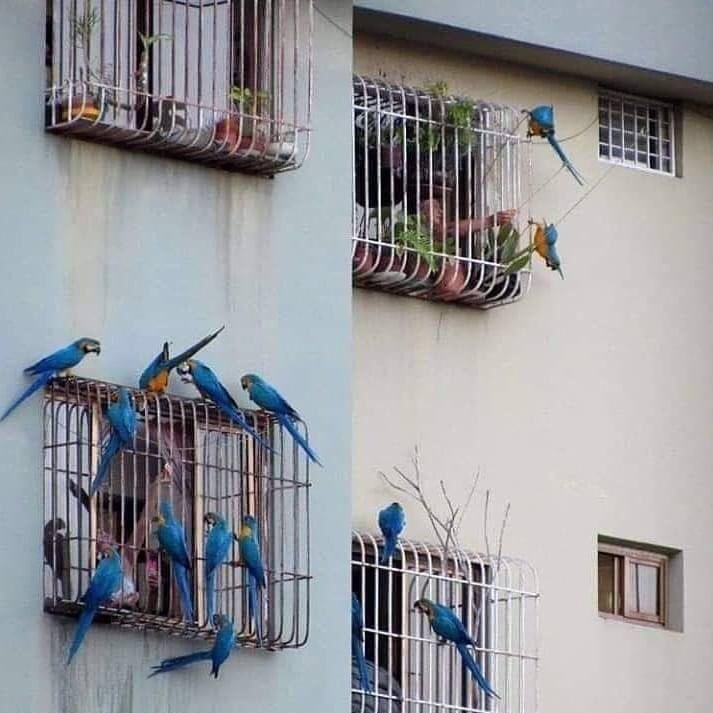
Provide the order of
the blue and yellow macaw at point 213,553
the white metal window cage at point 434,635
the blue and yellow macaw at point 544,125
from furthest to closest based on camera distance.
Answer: the blue and yellow macaw at point 544,125, the white metal window cage at point 434,635, the blue and yellow macaw at point 213,553

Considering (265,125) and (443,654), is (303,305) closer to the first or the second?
(265,125)

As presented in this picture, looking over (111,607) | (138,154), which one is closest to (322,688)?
(111,607)

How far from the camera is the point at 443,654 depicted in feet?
42.7

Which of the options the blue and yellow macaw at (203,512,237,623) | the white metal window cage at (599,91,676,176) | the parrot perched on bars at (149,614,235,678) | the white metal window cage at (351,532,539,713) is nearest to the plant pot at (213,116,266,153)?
the blue and yellow macaw at (203,512,237,623)

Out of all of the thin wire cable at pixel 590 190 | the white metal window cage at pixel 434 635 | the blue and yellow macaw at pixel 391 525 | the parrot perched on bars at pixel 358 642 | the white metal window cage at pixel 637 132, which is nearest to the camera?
the parrot perched on bars at pixel 358 642

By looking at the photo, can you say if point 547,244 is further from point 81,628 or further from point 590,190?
point 81,628

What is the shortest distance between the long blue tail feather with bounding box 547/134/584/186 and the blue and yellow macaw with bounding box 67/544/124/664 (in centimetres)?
327

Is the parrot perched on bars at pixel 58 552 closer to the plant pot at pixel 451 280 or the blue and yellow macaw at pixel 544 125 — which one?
the plant pot at pixel 451 280

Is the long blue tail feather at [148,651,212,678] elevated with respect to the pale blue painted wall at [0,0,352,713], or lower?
lower

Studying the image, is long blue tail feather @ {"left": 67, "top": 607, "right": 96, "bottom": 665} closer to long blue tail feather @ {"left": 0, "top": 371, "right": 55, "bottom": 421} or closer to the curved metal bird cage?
long blue tail feather @ {"left": 0, "top": 371, "right": 55, "bottom": 421}

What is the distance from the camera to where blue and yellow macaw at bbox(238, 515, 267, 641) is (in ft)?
38.5

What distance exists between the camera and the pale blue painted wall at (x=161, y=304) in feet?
37.3

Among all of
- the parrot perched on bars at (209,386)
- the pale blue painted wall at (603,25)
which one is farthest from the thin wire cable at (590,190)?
the parrot perched on bars at (209,386)

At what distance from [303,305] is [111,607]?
5.06 feet
